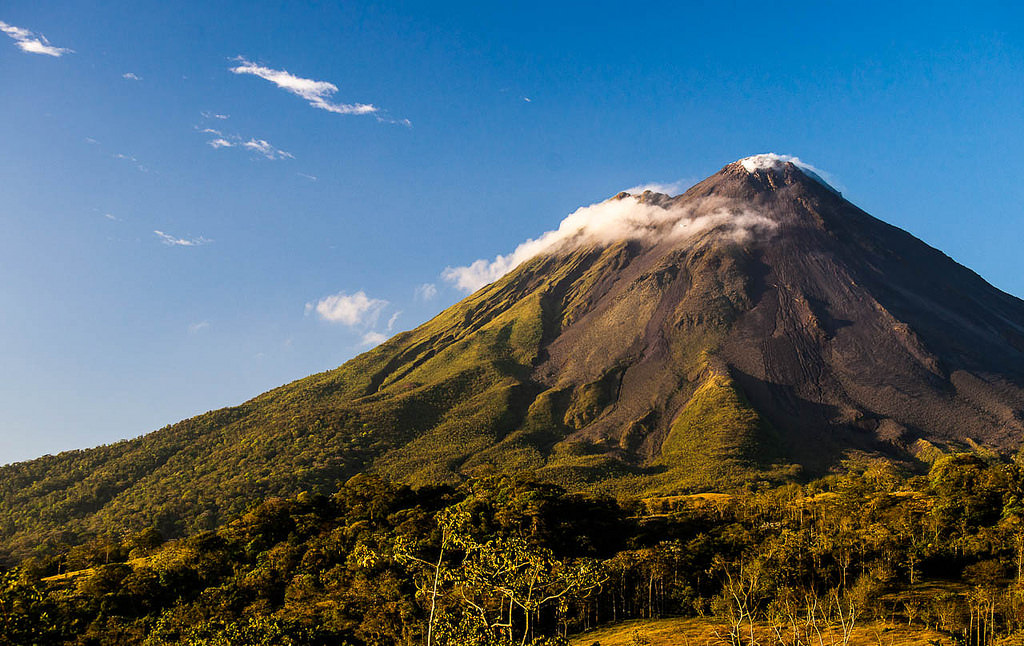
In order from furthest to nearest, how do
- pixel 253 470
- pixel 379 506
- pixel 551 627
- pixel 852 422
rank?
pixel 852 422 → pixel 253 470 → pixel 379 506 → pixel 551 627

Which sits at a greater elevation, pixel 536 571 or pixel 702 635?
pixel 536 571

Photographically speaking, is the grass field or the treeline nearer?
the treeline

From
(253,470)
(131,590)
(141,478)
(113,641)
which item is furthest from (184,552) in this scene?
(141,478)

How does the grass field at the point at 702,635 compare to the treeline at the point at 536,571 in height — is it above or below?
below

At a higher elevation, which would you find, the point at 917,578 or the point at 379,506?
the point at 379,506

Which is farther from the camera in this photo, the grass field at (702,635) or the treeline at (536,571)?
the grass field at (702,635)

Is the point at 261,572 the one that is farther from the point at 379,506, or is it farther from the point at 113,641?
the point at 379,506

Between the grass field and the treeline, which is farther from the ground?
the treeline

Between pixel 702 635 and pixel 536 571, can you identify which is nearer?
pixel 536 571
